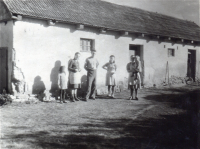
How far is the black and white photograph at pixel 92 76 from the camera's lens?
5133mm

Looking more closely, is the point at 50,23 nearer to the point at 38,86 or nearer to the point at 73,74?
the point at 73,74

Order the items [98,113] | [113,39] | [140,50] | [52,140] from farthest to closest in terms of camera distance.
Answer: [140,50] < [113,39] < [98,113] < [52,140]

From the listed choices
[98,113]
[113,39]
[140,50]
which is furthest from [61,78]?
[140,50]

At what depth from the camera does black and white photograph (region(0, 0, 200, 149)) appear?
5.13 metres

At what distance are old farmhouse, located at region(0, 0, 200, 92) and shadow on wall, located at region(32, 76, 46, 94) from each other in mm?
42

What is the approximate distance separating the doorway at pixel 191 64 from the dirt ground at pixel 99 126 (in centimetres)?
1010

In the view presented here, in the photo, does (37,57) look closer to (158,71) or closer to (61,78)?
(61,78)

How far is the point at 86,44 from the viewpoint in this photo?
11.5 metres

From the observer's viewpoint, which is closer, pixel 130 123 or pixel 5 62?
pixel 130 123

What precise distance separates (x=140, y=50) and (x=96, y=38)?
3.76m

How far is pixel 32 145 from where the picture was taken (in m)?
4.38

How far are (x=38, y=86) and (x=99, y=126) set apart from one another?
4.78 m

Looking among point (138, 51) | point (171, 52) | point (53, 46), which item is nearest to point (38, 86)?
point (53, 46)

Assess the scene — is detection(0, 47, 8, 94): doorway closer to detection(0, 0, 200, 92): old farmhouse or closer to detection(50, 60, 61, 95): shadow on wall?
detection(0, 0, 200, 92): old farmhouse
